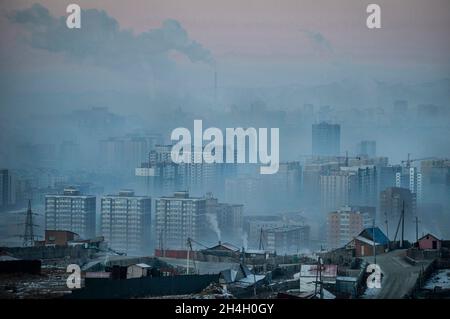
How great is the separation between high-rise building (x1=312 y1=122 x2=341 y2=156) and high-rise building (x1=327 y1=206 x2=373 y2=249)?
44 centimetres

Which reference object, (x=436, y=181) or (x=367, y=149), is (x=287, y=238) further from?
(x=436, y=181)

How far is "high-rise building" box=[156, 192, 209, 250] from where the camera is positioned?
750cm

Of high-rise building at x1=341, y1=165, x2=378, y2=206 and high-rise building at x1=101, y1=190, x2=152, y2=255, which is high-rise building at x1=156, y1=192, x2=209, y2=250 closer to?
high-rise building at x1=101, y1=190, x2=152, y2=255

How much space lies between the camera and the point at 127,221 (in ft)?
24.9

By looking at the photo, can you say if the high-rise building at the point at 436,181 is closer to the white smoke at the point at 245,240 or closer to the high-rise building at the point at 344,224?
the high-rise building at the point at 344,224

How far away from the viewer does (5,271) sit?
23.8 ft

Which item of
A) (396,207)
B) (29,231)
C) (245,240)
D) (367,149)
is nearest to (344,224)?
(396,207)

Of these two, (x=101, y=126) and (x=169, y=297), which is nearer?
(x=169, y=297)

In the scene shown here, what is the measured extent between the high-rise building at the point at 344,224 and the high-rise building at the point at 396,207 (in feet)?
0.53

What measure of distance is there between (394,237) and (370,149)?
68cm

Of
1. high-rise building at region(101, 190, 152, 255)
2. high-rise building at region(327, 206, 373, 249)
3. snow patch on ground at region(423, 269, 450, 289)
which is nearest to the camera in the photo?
snow patch on ground at region(423, 269, 450, 289)

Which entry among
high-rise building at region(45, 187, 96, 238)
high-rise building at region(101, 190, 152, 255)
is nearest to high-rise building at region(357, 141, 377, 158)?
high-rise building at region(101, 190, 152, 255)

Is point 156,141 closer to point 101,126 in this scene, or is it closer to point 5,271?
point 101,126
